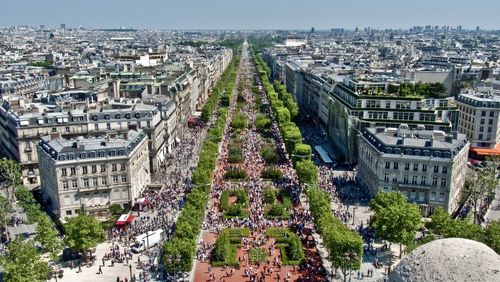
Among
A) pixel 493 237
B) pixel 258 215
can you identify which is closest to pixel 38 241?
pixel 258 215

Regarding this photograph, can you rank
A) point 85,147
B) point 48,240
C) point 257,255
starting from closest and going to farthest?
point 48,240
point 257,255
point 85,147

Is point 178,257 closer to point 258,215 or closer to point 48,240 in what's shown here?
point 48,240

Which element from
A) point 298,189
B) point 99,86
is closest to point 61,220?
point 298,189

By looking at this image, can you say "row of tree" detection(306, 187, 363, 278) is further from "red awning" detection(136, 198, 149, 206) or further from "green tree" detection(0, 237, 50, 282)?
"red awning" detection(136, 198, 149, 206)

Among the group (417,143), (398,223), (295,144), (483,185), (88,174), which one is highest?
(417,143)

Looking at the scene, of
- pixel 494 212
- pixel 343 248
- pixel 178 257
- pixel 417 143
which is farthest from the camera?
pixel 494 212

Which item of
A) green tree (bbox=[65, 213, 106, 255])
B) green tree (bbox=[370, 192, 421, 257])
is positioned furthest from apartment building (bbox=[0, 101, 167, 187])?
green tree (bbox=[370, 192, 421, 257])

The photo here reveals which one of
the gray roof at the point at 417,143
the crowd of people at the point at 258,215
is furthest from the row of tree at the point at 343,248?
the gray roof at the point at 417,143
